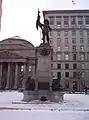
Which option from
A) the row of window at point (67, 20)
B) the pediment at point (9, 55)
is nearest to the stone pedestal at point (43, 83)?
the row of window at point (67, 20)

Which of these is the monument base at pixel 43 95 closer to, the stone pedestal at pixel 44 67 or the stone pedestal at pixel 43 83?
the stone pedestal at pixel 43 83

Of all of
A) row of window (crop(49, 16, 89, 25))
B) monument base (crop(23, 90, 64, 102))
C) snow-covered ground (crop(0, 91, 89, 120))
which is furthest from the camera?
row of window (crop(49, 16, 89, 25))

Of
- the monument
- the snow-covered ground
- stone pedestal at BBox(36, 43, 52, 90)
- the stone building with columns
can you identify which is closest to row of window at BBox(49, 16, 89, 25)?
the stone building with columns

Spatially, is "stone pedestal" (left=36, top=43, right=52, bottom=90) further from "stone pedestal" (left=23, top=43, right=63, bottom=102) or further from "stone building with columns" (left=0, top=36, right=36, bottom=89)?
"stone building with columns" (left=0, top=36, right=36, bottom=89)

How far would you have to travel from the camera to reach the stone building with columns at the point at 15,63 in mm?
95188

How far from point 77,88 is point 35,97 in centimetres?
6284

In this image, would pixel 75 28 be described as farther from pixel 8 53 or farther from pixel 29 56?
pixel 8 53

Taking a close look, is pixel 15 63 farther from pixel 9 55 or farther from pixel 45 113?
pixel 45 113

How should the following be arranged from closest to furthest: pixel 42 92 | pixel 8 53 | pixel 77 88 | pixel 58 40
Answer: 1. pixel 42 92
2. pixel 77 88
3. pixel 58 40
4. pixel 8 53

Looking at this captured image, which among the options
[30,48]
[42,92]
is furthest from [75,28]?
[42,92]

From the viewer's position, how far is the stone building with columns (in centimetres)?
9519

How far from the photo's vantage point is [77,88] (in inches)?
3268

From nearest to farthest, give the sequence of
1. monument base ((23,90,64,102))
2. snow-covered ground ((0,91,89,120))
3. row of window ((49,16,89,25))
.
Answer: snow-covered ground ((0,91,89,120)) → monument base ((23,90,64,102)) → row of window ((49,16,89,25))

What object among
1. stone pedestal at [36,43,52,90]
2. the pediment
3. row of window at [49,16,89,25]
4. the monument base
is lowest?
the monument base
